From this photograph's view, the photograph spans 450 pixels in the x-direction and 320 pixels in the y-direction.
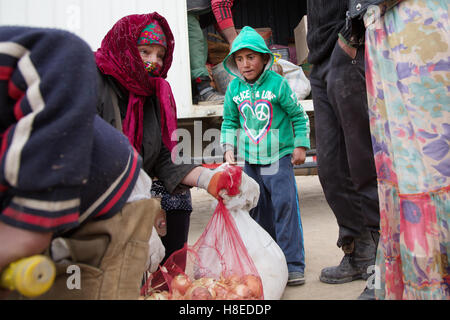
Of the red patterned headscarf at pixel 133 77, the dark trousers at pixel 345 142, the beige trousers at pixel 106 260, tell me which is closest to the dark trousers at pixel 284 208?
the dark trousers at pixel 345 142

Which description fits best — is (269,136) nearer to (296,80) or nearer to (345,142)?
(345,142)

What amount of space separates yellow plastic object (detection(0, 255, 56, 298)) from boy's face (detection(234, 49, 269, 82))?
192 cm

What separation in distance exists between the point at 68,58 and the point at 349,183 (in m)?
1.50

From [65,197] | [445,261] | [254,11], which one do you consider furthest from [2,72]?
[254,11]

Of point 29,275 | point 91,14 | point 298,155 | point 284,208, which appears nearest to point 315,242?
point 284,208

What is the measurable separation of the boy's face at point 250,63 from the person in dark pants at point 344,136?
1.77 ft

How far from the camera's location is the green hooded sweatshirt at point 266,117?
2.24 metres

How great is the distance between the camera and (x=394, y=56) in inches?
46.7

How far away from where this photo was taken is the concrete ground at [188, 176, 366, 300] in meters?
1.79

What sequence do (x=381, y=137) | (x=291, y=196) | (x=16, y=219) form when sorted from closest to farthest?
(x=16, y=219), (x=381, y=137), (x=291, y=196)

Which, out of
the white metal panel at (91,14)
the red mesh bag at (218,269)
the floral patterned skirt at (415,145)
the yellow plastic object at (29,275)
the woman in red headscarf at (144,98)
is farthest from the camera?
the white metal panel at (91,14)

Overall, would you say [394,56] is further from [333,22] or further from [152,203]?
[152,203]

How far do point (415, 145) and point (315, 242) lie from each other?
1848 mm

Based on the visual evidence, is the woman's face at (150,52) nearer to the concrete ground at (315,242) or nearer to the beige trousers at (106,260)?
the beige trousers at (106,260)
